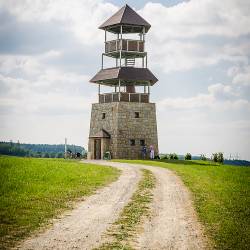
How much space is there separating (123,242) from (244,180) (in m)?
17.3

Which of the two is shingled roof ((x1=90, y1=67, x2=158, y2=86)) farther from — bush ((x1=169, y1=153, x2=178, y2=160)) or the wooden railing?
bush ((x1=169, y1=153, x2=178, y2=160))

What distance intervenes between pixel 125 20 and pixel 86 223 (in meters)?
36.6

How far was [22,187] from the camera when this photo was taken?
65.9 ft

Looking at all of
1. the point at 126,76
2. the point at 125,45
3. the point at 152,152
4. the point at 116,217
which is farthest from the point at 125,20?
the point at 116,217

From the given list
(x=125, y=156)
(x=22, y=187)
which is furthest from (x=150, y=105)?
(x=22, y=187)

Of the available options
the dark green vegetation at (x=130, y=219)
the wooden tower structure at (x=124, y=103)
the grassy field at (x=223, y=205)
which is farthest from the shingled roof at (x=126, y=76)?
the dark green vegetation at (x=130, y=219)

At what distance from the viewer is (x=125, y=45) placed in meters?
47.3

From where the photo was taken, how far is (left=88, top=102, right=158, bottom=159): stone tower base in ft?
151

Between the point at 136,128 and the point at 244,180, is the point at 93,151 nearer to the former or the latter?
the point at 136,128

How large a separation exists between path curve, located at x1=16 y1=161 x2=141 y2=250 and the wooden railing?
2854cm

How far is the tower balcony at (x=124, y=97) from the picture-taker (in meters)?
47.0

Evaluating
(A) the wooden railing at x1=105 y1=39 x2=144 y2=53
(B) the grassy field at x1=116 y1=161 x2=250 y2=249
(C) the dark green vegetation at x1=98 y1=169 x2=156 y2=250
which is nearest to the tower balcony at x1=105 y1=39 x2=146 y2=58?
(A) the wooden railing at x1=105 y1=39 x2=144 y2=53

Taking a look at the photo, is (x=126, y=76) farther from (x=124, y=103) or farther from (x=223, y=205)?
(x=223, y=205)

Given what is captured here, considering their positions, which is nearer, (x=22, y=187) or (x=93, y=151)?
(x=22, y=187)
